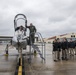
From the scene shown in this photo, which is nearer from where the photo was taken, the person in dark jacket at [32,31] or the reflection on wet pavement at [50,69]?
the reflection on wet pavement at [50,69]

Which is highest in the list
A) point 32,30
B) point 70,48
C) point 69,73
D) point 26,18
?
point 26,18

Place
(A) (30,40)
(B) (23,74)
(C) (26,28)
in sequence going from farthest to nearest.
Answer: (C) (26,28) → (A) (30,40) → (B) (23,74)

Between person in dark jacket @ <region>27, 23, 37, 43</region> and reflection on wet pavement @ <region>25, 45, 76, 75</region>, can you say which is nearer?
reflection on wet pavement @ <region>25, 45, 76, 75</region>

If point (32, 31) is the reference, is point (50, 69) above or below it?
below

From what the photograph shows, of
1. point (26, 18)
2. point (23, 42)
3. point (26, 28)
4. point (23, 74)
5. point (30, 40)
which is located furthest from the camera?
point (26, 18)

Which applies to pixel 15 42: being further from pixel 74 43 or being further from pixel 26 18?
pixel 74 43

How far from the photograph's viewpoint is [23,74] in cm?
877

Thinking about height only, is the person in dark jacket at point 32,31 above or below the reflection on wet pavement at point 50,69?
above

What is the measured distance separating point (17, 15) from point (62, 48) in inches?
175

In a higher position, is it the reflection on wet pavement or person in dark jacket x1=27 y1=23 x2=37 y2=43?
person in dark jacket x1=27 y1=23 x2=37 y2=43

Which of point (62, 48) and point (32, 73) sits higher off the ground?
point (62, 48)

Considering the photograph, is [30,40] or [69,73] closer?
[69,73]

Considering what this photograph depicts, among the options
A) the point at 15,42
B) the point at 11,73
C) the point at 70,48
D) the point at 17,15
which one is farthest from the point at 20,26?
the point at 11,73

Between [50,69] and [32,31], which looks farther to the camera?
[32,31]
